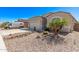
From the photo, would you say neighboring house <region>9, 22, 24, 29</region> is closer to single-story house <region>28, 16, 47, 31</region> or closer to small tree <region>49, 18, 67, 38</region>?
single-story house <region>28, 16, 47, 31</region>

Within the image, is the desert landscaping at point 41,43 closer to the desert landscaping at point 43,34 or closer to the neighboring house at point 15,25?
the desert landscaping at point 43,34

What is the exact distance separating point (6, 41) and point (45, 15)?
0.46m

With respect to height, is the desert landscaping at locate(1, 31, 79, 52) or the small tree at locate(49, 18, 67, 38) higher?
the small tree at locate(49, 18, 67, 38)

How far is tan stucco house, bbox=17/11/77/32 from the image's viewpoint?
219cm

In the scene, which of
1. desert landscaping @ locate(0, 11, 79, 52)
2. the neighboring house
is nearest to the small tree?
desert landscaping @ locate(0, 11, 79, 52)

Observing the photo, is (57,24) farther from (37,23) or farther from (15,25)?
(15,25)

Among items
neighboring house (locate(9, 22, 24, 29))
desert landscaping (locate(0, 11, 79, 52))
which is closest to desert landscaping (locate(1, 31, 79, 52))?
desert landscaping (locate(0, 11, 79, 52))

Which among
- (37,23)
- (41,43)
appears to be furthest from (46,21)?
(41,43)

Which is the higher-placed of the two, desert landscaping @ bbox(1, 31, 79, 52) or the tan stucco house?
the tan stucco house

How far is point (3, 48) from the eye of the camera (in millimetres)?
2188

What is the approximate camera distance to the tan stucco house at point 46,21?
2189mm

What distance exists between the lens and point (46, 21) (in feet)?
7.19
